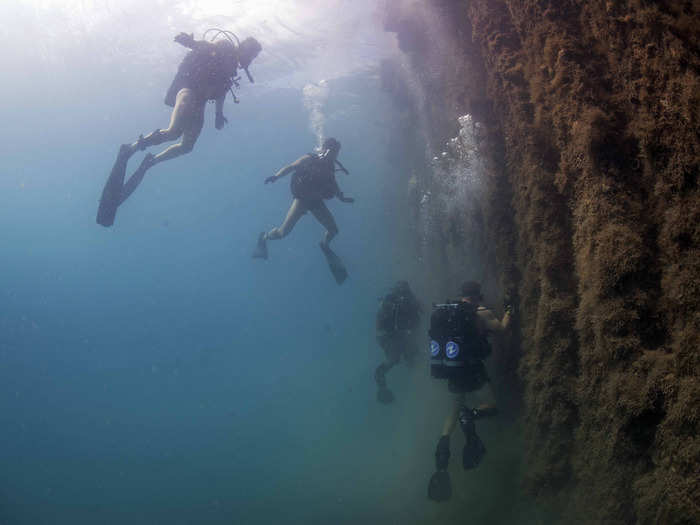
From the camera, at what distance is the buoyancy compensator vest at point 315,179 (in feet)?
32.3

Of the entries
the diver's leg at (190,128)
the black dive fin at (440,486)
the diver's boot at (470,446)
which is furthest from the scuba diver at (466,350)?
the diver's leg at (190,128)

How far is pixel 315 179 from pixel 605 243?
311 inches

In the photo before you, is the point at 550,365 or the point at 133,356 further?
the point at 133,356

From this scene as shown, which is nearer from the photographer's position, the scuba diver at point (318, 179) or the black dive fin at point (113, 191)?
the black dive fin at point (113, 191)

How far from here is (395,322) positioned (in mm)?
10344

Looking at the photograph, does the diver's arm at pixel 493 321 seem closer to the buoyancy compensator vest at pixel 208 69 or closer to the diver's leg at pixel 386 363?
the diver's leg at pixel 386 363

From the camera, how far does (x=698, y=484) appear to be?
6.91 feet

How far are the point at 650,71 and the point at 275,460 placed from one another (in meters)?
23.7

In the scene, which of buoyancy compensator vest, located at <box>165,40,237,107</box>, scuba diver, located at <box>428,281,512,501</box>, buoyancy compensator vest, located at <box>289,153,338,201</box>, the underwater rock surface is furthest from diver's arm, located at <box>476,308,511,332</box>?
buoyancy compensator vest, located at <box>165,40,237,107</box>

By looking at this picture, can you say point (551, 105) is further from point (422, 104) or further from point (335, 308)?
point (335, 308)

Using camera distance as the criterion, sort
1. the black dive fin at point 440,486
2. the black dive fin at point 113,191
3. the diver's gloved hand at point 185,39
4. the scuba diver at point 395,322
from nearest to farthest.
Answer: the black dive fin at point 440,486 → the diver's gloved hand at point 185,39 → the black dive fin at point 113,191 → the scuba diver at point 395,322

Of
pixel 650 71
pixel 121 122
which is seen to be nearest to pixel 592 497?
pixel 650 71

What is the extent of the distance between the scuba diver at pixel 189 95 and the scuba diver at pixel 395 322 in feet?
20.8

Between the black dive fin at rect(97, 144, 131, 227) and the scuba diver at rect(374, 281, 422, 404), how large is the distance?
672 cm
